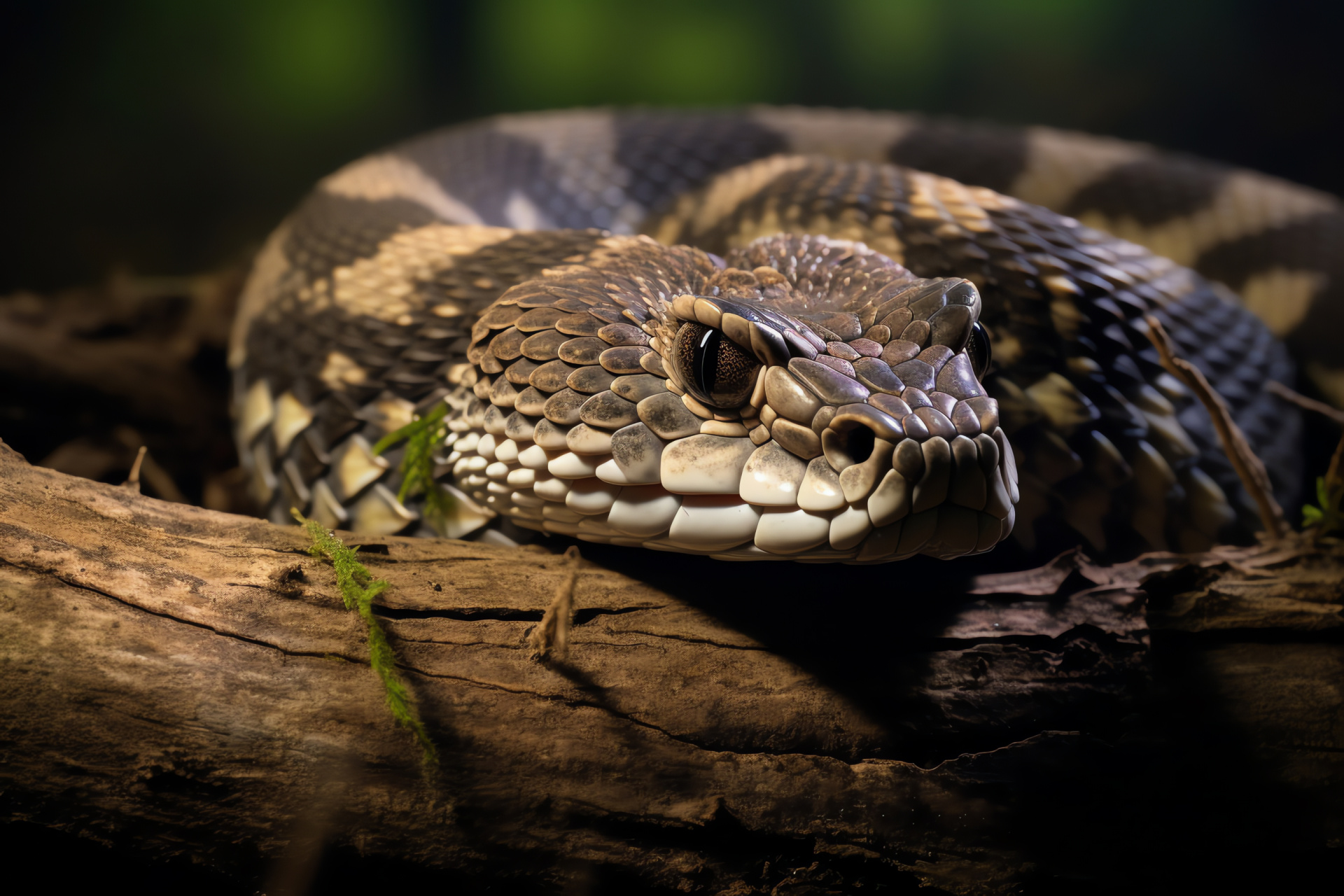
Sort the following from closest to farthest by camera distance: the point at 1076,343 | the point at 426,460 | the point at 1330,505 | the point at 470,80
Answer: the point at 1330,505, the point at 426,460, the point at 1076,343, the point at 470,80

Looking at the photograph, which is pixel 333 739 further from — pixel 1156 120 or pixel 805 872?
pixel 1156 120

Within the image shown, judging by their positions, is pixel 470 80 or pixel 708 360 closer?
pixel 708 360

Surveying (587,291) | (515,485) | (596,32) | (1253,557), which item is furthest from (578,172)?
(1253,557)

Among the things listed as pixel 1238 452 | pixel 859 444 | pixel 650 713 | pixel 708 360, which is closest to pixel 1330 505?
pixel 1238 452

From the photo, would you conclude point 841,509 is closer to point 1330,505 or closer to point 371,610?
point 371,610

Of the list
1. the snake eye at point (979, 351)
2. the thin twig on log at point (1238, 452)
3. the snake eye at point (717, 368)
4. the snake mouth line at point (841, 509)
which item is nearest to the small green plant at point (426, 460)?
the snake mouth line at point (841, 509)

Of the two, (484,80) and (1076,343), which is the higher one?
(484,80)
